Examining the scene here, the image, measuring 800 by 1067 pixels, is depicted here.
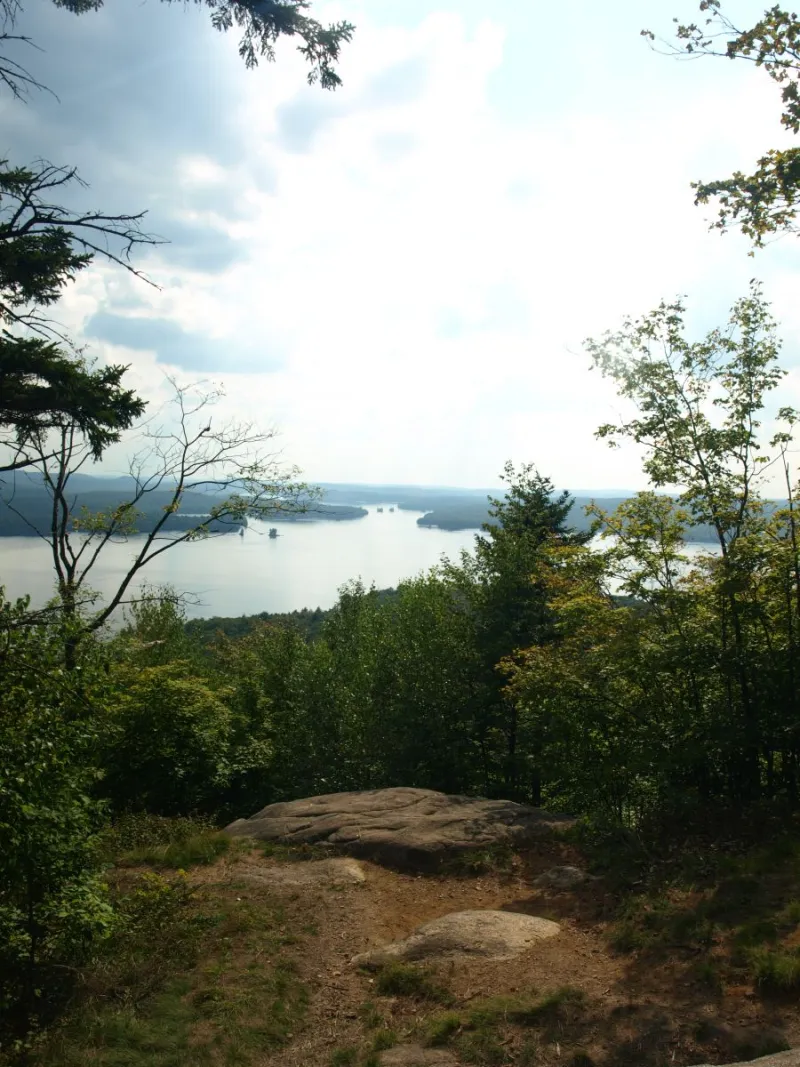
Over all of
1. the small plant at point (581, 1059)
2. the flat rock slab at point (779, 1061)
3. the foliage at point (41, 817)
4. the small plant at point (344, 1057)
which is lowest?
the small plant at point (344, 1057)

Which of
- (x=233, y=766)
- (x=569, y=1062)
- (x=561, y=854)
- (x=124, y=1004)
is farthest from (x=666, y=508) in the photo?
(x=233, y=766)

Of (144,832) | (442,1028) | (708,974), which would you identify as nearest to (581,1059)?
(442,1028)

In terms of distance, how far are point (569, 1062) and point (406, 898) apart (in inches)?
145

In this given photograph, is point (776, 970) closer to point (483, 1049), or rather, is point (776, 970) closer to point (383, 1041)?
point (483, 1049)

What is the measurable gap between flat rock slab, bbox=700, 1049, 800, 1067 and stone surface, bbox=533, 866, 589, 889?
401 centimetres

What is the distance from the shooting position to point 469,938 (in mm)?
6297

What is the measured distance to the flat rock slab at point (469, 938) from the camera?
6.13 meters

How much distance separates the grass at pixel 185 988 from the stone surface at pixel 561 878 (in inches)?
115

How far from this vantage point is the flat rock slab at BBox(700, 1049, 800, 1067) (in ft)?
11.6

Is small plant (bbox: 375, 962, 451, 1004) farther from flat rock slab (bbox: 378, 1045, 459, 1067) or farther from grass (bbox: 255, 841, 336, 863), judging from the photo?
grass (bbox: 255, 841, 336, 863)

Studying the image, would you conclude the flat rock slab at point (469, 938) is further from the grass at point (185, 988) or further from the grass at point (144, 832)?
the grass at point (144, 832)

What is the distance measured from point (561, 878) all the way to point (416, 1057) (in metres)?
3.61

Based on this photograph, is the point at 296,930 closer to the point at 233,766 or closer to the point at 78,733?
the point at 78,733

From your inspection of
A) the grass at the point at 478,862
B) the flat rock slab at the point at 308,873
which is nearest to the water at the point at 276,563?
the flat rock slab at the point at 308,873
